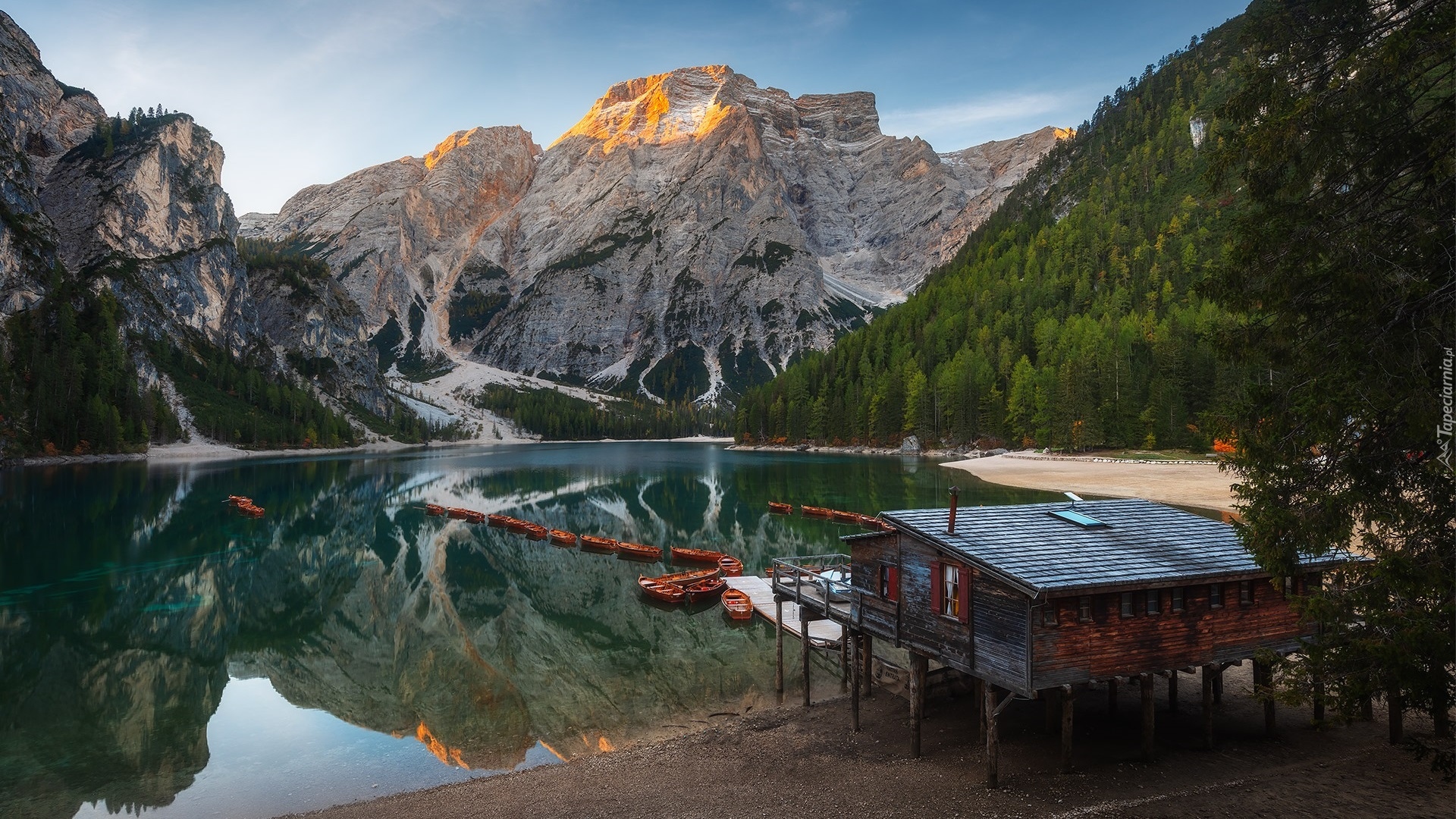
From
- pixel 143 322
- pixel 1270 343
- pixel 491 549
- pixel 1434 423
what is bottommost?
pixel 491 549

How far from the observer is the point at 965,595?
1881 centimetres

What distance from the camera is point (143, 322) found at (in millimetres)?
194625

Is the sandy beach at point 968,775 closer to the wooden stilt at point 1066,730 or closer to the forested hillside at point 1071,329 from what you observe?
the wooden stilt at point 1066,730

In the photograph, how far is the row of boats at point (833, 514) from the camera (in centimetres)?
6322

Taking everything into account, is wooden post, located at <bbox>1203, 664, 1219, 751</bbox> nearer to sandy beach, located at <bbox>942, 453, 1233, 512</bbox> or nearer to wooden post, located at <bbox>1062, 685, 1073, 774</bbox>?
wooden post, located at <bbox>1062, 685, 1073, 774</bbox>

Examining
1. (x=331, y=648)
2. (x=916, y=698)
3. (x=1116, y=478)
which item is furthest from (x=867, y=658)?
(x=1116, y=478)

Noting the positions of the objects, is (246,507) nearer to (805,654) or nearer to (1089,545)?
(805,654)

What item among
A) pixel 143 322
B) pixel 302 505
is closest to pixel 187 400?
pixel 143 322

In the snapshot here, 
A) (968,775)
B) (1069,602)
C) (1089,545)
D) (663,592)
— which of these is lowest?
(663,592)

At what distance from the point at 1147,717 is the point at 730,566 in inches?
1253

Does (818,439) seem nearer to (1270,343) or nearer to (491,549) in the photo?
(491,549)

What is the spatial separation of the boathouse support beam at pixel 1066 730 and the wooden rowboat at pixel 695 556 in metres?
34.0

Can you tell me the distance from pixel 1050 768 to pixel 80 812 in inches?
1025

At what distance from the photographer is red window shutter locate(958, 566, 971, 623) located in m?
18.7
